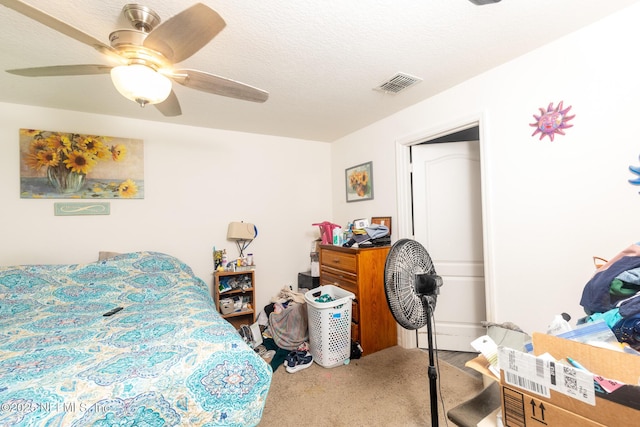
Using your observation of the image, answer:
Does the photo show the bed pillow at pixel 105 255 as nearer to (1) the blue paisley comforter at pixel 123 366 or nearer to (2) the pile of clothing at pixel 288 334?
(1) the blue paisley comforter at pixel 123 366

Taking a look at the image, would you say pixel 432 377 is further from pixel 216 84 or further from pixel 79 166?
pixel 79 166

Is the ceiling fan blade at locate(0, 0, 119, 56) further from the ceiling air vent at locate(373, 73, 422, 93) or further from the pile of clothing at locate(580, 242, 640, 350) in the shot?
the pile of clothing at locate(580, 242, 640, 350)

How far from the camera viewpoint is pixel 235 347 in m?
1.18

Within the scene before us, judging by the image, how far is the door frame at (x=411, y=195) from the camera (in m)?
1.86

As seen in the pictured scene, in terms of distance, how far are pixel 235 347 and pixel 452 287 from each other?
2.00 metres

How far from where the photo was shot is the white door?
91.0 inches

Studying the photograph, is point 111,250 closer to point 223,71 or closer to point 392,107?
point 223,71

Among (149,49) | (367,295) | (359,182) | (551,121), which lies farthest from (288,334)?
(551,121)

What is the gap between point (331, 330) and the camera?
2.15m

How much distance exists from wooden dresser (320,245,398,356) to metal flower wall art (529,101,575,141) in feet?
4.67

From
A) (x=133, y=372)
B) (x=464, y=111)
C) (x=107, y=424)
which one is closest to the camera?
(x=107, y=424)

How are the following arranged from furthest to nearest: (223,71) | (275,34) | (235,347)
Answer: (223,71), (275,34), (235,347)

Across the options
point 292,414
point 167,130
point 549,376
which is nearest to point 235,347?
point 292,414

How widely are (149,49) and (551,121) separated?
213 cm
